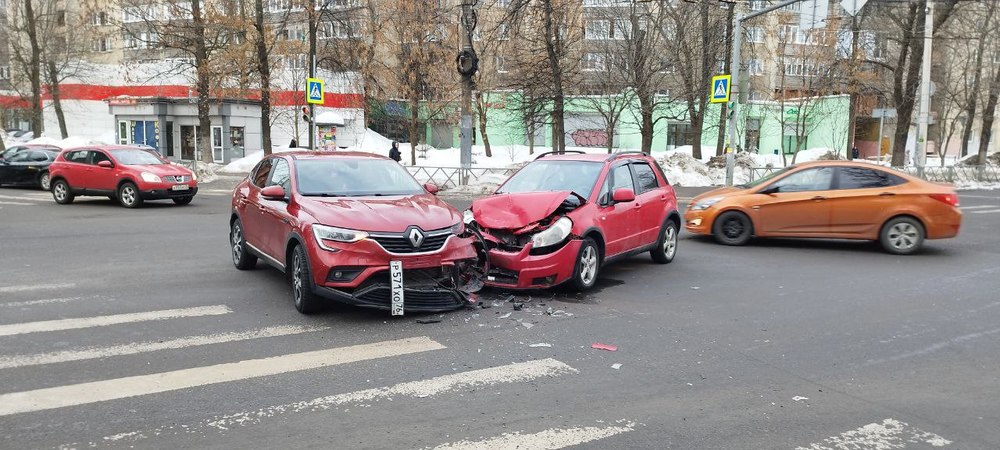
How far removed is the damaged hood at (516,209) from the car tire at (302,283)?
2201 mm

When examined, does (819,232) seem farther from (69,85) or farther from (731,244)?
(69,85)

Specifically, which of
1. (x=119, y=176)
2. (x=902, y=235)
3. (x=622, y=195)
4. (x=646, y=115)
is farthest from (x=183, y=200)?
(x=646, y=115)

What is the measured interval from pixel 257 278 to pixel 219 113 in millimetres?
35700

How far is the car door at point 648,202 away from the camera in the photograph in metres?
10.2

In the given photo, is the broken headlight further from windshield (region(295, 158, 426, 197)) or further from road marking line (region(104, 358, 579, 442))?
road marking line (region(104, 358, 579, 442))

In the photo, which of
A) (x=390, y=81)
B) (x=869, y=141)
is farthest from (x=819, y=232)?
(x=869, y=141)

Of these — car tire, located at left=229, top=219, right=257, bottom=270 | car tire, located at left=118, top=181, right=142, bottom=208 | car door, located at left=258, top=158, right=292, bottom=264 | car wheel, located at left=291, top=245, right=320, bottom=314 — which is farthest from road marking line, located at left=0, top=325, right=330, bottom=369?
car tire, located at left=118, top=181, right=142, bottom=208

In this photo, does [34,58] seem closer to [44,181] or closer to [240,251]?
[44,181]

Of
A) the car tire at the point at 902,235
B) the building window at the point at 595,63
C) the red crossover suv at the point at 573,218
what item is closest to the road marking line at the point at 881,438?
the red crossover suv at the point at 573,218

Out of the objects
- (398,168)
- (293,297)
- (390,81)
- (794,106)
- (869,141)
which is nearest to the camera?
(293,297)

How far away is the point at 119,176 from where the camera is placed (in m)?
18.6

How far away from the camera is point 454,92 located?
1672 inches

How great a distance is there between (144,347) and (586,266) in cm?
484

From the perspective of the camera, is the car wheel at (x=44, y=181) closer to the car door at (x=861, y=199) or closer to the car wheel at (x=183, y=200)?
the car wheel at (x=183, y=200)
